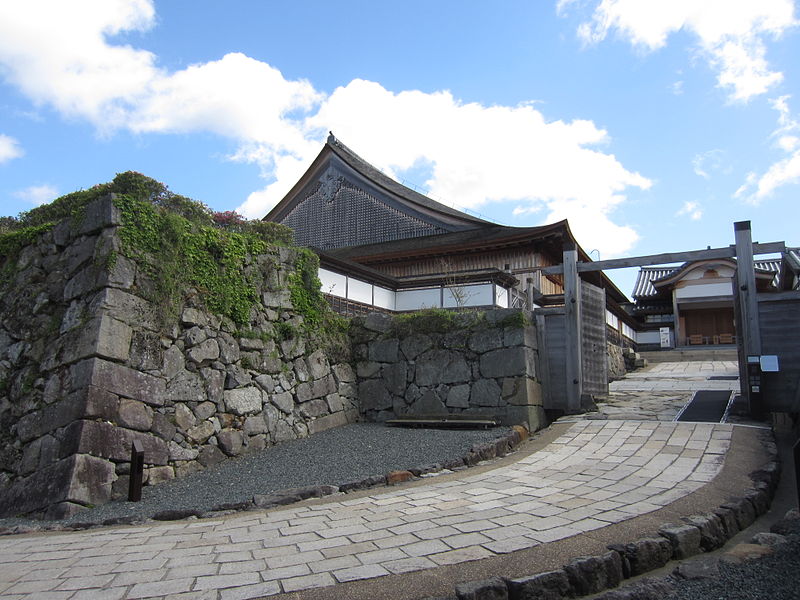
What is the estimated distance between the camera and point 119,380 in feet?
22.2

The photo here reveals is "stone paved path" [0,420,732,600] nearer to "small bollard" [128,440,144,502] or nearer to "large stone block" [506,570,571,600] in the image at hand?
"large stone block" [506,570,571,600]

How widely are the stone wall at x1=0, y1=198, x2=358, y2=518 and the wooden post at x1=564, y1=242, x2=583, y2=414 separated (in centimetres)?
479

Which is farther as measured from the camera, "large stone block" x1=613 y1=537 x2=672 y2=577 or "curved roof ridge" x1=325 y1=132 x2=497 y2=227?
"curved roof ridge" x1=325 y1=132 x2=497 y2=227

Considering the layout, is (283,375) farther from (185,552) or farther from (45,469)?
(185,552)

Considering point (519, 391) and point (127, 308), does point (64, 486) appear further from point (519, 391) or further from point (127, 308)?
point (519, 391)

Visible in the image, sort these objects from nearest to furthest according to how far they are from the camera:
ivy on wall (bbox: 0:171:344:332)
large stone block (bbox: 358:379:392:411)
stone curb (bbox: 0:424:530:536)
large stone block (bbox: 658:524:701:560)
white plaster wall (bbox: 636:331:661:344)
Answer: large stone block (bbox: 658:524:701:560)
stone curb (bbox: 0:424:530:536)
ivy on wall (bbox: 0:171:344:332)
large stone block (bbox: 358:379:392:411)
white plaster wall (bbox: 636:331:661:344)

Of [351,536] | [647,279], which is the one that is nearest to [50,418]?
[351,536]

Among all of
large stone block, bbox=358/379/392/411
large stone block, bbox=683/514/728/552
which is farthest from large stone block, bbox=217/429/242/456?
large stone block, bbox=683/514/728/552

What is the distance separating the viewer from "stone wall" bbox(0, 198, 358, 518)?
6.37 m

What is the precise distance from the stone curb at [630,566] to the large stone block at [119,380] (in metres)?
5.27

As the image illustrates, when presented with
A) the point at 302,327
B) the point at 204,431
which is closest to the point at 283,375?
the point at 302,327

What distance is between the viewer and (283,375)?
29.7ft

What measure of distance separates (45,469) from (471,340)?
664 centimetres

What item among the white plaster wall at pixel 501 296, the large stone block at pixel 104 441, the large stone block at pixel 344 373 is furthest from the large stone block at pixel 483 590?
the white plaster wall at pixel 501 296
